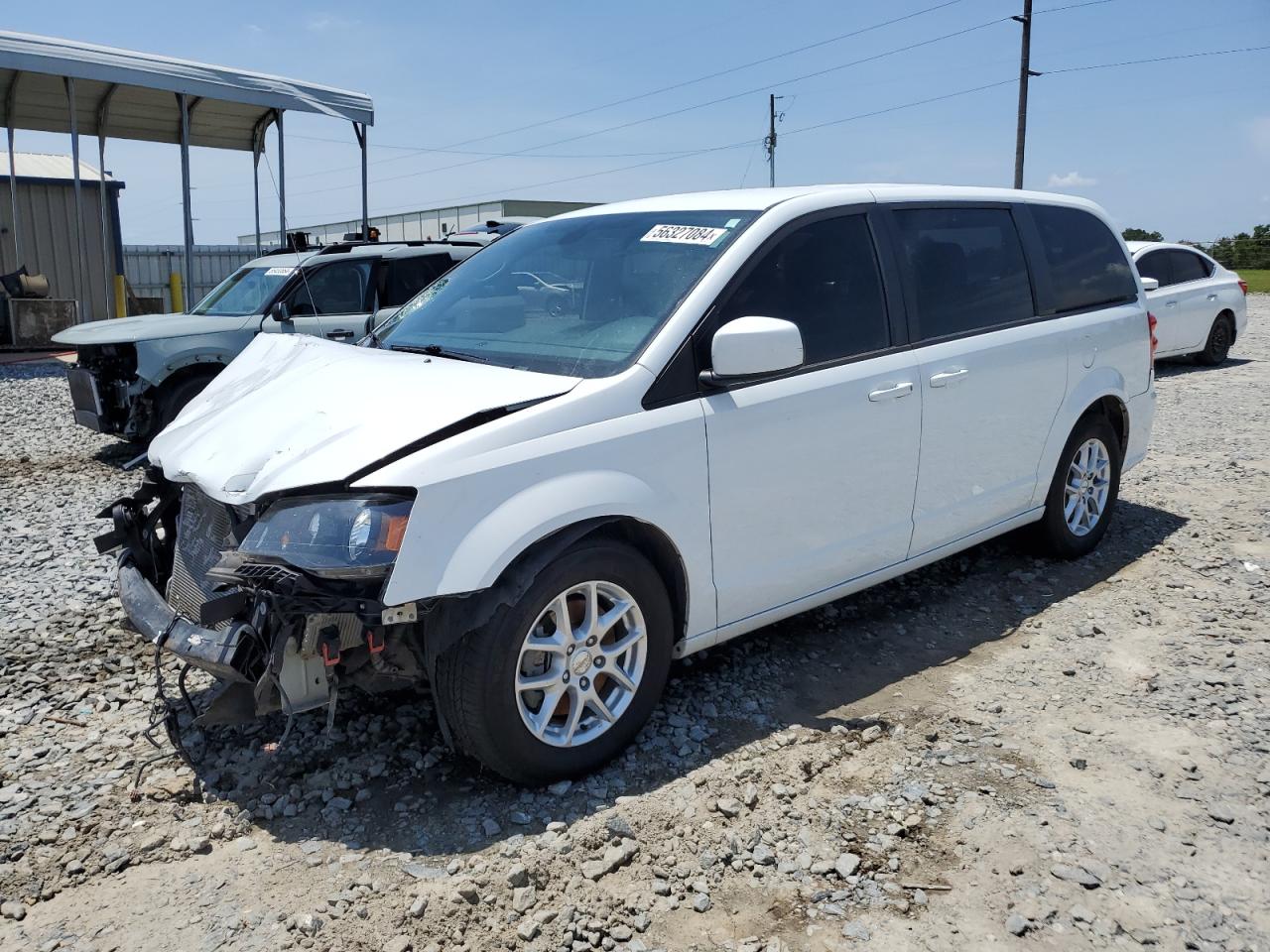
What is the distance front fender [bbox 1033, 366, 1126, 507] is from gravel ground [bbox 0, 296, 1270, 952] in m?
0.66

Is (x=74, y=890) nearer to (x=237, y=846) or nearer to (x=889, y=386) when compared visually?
(x=237, y=846)

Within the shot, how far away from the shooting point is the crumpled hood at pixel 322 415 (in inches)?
122

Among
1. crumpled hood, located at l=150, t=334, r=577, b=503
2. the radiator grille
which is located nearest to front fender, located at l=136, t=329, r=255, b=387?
crumpled hood, located at l=150, t=334, r=577, b=503

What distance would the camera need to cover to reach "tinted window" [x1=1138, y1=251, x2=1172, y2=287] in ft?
41.9

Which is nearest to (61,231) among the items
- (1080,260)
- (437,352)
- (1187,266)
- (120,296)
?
(120,296)

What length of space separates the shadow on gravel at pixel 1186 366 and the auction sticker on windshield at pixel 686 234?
1154 cm

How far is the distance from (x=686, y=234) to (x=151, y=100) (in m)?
16.6

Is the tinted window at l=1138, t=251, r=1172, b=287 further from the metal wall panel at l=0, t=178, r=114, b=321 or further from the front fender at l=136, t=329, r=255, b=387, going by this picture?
the metal wall panel at l=0, t=178, r=114, b=321

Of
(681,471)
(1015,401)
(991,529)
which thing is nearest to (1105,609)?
(991,529)

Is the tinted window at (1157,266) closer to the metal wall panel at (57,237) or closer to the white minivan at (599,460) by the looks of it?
the white minivan at (599,460)

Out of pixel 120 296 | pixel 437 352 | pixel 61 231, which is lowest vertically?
pixel 437 352

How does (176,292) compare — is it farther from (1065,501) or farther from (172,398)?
(1065,501)

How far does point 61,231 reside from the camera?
70.6 feet

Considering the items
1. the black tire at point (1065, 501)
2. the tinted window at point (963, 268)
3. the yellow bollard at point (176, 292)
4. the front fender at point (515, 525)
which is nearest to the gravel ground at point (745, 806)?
the black tire at point (1065, 501)
